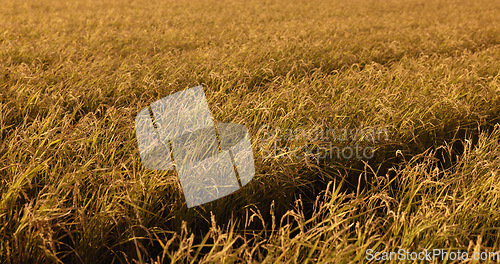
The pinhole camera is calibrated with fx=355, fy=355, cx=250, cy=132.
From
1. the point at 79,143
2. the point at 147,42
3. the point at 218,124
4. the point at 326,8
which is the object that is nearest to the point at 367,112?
the point at 218,124

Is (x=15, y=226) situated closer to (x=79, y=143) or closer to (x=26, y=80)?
(x=79, y=143)

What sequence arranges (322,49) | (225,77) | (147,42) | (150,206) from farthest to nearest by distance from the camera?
(147,42) < (322,49) < (225,77) < (150,206)

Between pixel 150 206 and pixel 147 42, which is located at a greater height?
pixel 147 42

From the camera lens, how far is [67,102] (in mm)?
2584

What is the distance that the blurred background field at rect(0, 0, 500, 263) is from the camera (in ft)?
4.27

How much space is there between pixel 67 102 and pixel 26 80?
597 millimetres

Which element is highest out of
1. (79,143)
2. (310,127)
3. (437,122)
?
(79,143)

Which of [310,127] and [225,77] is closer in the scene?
[310,127]

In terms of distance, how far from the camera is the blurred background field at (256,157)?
130 centimetres

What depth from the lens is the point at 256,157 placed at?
1.80m

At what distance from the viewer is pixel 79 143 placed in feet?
5.78

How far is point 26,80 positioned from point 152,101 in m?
1.14

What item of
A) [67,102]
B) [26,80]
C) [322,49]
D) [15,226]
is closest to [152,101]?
[67,102]

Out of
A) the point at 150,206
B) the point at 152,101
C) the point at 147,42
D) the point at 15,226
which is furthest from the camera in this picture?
the point at 147,42
